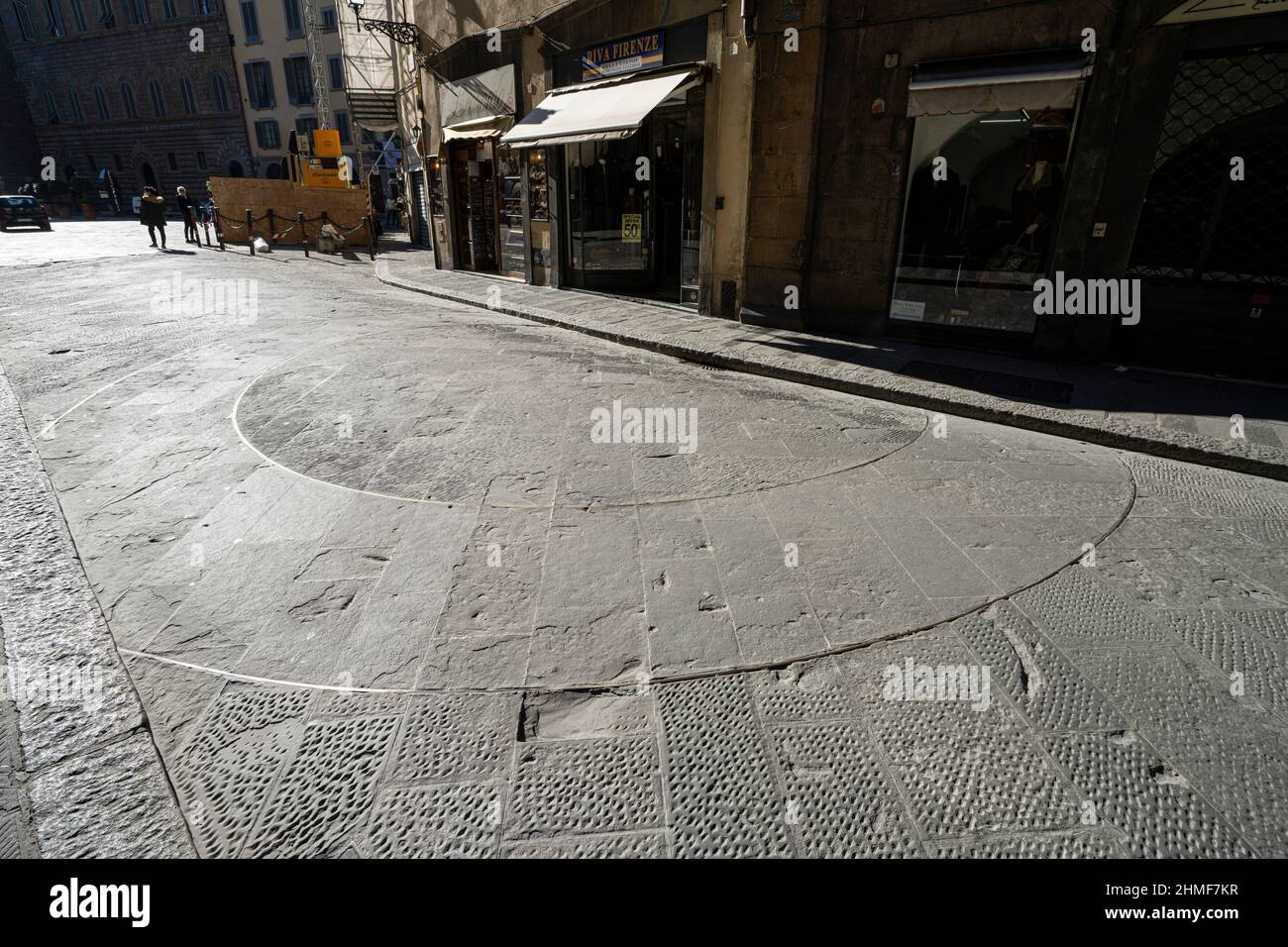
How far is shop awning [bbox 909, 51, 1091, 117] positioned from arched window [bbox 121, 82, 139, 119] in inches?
2132

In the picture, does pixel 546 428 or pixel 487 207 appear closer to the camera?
pixel 546 428

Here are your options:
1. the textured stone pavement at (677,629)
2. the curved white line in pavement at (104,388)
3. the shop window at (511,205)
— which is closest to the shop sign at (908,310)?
the textured stone pavement at (677,629)

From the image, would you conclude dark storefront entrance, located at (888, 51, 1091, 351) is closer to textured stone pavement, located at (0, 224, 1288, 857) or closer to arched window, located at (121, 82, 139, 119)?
textured stone pavement, located at (0, 224, 1288, 857)

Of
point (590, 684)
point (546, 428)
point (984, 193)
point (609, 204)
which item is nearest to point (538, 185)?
point (609, 204)

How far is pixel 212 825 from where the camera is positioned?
1.97m

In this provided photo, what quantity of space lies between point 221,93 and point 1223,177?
5081 centimetres

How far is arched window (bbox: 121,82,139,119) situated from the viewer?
4234 cm

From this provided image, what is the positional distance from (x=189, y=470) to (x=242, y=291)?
9434 millimetres

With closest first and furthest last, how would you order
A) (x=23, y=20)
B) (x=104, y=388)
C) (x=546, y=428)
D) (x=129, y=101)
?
(x=546, y=428) → (x=104, y=388) → (x=129, y=101) → (x=23, y=20)

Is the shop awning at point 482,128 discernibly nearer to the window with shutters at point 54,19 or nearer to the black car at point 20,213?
the black car at point 20,213

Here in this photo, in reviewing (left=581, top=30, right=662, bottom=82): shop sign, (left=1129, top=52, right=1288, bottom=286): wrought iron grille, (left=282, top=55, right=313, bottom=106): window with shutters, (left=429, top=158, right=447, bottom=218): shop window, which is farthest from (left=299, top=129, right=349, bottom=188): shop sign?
(left=1129, top=52, right=1288, bottom=286): wrought iron grille

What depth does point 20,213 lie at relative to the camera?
2511cm

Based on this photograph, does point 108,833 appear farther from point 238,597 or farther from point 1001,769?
point 1001,769

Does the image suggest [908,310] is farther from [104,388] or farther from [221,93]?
[221,93]
